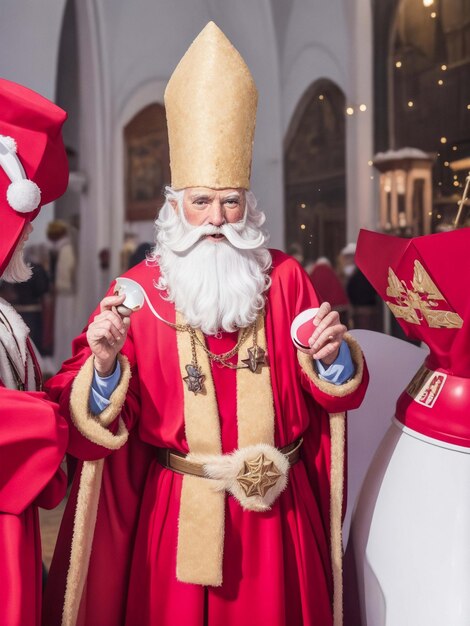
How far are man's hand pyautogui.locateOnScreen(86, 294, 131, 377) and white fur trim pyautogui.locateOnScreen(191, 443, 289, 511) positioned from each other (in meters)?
0.36

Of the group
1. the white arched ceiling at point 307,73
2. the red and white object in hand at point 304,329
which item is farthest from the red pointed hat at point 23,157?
the white arched ceiling at point 307,73

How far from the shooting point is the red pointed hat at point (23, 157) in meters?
1.55

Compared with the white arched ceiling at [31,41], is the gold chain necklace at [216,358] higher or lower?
lower

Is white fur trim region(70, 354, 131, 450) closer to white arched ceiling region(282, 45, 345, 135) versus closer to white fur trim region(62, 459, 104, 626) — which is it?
white fur trim region(62, 459, 104, 626)

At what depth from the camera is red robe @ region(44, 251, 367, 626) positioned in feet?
6.14

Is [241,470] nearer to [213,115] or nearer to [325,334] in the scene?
[325,334]

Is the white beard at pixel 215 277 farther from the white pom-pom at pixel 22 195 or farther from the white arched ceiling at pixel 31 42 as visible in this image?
the white arched ceiling at pixel 31 42

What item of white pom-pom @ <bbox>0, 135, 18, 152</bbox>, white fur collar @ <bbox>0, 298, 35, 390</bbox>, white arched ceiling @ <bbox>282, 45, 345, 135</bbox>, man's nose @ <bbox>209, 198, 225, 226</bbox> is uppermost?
white arched ceiling @ <bbox>282, 45, 345, 135</bbox>

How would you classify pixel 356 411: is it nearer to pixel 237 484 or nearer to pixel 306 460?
pixel 306 460

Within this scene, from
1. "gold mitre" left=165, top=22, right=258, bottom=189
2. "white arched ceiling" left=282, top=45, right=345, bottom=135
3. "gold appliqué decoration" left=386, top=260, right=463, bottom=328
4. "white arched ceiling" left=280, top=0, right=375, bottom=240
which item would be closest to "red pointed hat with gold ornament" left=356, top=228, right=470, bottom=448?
"gold appliqué decoration" left=386, top=260, right=463, bottom=328

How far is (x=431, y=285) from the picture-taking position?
1704mm

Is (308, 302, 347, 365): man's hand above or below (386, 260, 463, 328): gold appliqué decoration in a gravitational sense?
below

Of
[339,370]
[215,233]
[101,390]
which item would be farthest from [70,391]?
[339,370]

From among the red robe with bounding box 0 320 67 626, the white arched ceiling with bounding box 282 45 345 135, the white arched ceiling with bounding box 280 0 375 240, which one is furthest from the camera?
the white arched ceiling with bounding box 282 45 345 135
